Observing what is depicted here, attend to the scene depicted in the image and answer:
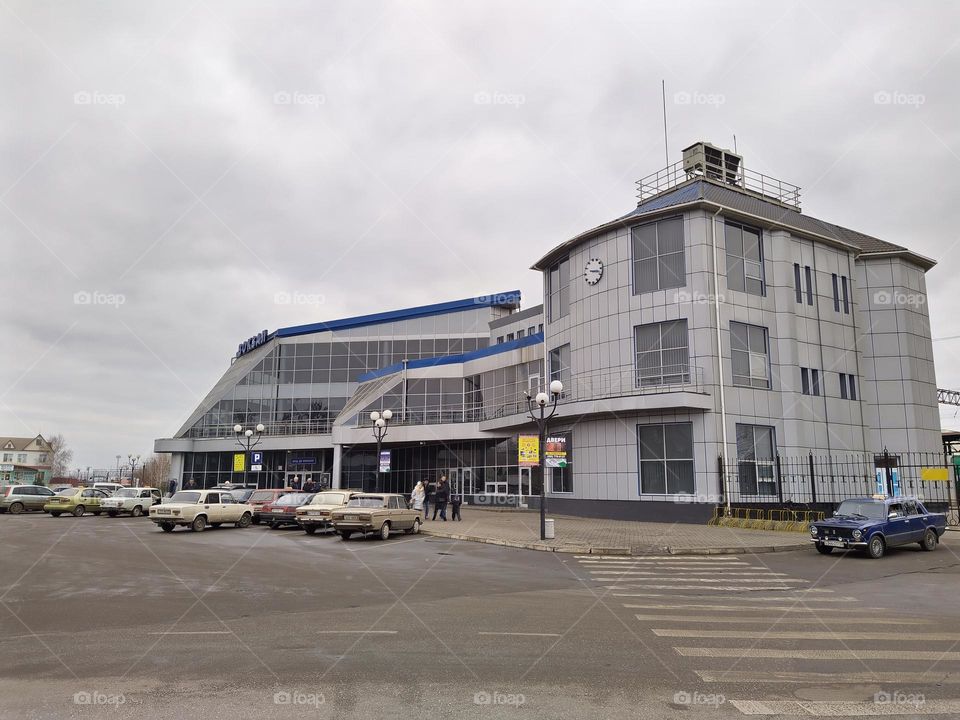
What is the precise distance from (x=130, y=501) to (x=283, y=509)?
13.3 metres

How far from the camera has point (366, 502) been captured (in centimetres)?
2212

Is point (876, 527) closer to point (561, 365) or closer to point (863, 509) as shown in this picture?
point (863, 509)

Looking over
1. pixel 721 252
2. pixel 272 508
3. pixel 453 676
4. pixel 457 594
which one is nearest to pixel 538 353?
pixel 721 252

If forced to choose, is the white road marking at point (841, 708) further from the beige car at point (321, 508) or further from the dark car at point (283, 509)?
the dark car at point (283, 509)

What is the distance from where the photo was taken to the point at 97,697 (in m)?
5.72

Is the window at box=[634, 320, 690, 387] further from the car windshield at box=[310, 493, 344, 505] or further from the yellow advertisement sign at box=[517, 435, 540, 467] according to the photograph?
the car windshield at box=[310, 493, 344, 505]

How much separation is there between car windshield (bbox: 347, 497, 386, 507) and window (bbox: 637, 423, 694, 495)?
37.5ft

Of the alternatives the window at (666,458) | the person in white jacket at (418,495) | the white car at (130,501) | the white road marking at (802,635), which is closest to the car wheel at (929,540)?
the window at (666,458)

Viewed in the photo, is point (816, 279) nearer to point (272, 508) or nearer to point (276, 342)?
point (272, 508)

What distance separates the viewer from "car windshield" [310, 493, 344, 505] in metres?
23.2

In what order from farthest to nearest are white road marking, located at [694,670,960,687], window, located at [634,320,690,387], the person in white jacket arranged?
the person in white jacket
window, located at [634,320,690,387]
white road marking, located at [694,670,960,687]

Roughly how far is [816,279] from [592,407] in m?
12.9

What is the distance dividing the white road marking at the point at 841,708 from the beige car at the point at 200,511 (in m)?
22.4

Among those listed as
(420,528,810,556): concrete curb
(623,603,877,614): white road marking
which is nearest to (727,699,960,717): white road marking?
(623,603,877,614): white road marking
